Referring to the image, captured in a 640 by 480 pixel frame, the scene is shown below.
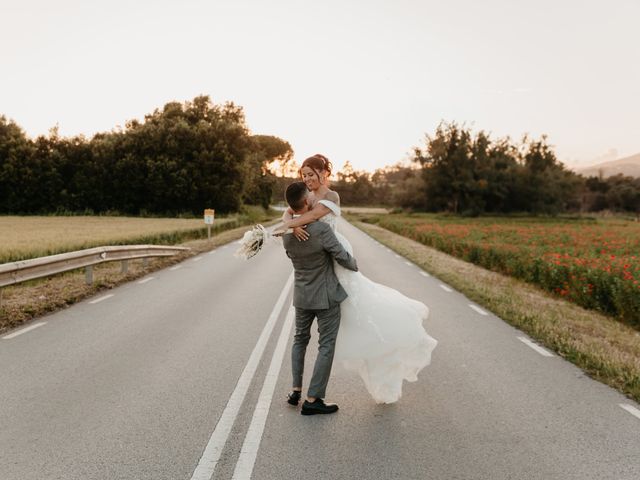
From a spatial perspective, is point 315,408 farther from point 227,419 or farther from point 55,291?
point 55,291

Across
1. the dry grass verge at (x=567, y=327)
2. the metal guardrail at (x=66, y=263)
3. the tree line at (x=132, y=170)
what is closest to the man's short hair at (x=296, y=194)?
the dry grass verge at (x=567, y=327)

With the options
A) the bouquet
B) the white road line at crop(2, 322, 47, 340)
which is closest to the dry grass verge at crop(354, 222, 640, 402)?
the bouquet

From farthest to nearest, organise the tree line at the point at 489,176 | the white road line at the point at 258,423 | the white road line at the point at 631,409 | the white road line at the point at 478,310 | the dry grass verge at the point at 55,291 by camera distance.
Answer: the tree line at the point at 489,176
the white road line at the point at 478,310
the dry grass verge at the point at 55,291
the white road line at the point at 631,409
the white road line at the point at 258,423

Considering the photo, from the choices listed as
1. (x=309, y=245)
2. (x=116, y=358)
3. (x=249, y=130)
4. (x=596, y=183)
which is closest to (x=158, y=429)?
(x=309, y=245)

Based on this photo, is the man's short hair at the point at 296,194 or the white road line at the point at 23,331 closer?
the man's short hair at the point at 296,194

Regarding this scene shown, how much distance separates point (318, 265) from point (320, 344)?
703 mm

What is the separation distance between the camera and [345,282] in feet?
14.4

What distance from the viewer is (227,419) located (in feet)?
13.5

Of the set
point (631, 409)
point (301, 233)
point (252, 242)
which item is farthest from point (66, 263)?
point (631, 409)

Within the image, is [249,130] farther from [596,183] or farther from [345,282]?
[596,183]

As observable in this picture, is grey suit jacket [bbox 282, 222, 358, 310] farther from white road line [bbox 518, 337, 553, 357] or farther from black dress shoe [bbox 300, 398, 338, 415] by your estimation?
white road line [bbox 518, 337, 553, 357]

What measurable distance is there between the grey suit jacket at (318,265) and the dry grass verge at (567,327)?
10.2 feet

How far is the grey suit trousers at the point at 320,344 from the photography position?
4.30 metres

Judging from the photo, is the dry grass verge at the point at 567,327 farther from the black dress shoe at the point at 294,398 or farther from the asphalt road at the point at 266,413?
the black dress shoe at the point at 294,398
